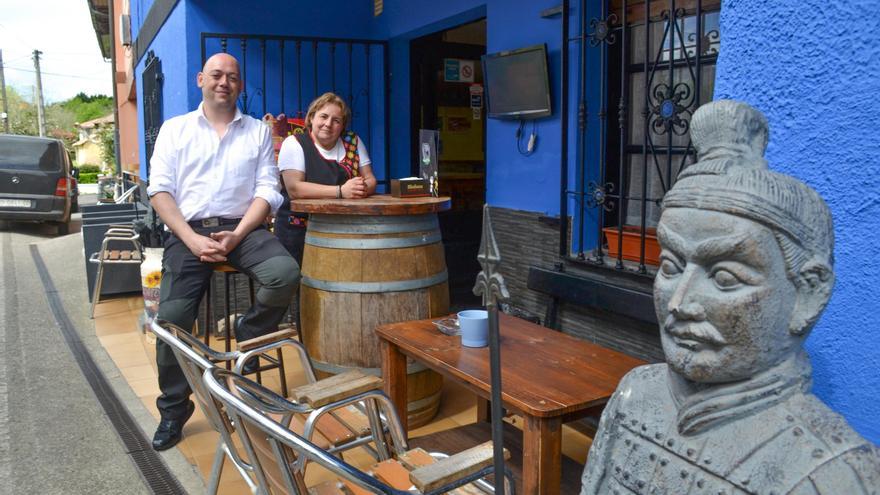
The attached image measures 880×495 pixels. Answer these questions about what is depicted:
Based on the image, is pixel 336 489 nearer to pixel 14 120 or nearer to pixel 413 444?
pixel 413 444

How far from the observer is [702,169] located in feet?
3.79

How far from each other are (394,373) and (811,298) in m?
1.88

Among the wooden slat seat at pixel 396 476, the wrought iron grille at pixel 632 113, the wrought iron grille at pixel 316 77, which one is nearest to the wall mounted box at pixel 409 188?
the wrought iron grille at pixel 632 113

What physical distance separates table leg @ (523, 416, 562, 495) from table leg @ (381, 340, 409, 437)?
870mm

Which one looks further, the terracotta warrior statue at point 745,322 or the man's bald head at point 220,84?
the man's bald head at point 220,84

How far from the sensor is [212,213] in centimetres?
345

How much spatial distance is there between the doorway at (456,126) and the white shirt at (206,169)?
8.28ft

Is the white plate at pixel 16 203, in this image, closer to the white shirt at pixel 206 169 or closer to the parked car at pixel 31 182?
the parked car at pixel 31 182

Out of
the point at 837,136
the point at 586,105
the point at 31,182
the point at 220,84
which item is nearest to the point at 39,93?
the point at 31,182

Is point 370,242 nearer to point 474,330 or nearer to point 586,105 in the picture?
point 474,330

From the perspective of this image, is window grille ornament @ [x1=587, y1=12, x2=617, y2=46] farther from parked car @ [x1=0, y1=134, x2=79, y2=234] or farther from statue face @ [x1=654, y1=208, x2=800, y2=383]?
parked car @ [x1=0, y1=134, x2=79, y2=234]

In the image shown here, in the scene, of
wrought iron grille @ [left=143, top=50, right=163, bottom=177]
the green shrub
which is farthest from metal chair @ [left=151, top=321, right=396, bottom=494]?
the green shrub

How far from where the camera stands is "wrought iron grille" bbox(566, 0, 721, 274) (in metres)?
3.05

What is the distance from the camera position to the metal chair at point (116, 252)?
6.00m
